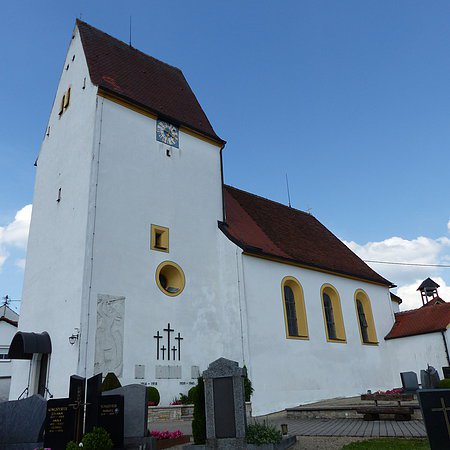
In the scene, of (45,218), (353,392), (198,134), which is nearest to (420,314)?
(353,392)

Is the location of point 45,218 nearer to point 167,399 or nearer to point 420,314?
point 167,399

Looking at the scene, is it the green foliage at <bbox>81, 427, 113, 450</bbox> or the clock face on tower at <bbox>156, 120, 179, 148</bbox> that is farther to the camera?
the clock face on tower at <bbox>156, 120, 179, 148</bbox>

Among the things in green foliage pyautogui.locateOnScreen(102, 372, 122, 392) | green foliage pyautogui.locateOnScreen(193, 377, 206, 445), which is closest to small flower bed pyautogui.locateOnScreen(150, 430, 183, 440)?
green foliage pyautogui.locateOnScreen(193, 377, 206, 445)

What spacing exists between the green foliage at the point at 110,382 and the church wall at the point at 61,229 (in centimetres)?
107

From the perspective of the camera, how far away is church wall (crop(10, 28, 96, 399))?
1372 cm

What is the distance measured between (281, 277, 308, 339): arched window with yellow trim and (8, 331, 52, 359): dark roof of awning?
834 cm

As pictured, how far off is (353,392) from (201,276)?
813 centimetres

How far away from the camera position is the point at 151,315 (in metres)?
14.8

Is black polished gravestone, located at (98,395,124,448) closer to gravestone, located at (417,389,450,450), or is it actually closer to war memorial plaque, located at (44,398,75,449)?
war memorial plaque, located at (44,398,75,449)

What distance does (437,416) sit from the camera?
6.04m

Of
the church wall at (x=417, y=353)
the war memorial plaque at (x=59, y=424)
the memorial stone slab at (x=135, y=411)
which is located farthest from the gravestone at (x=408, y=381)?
the war memorial plaque at (x=59, y=424)

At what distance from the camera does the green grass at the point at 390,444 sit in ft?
24.6

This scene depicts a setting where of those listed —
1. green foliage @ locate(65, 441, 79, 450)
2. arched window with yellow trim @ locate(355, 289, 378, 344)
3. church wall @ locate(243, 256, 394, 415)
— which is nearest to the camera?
green foliage @ locate(65, 441, 79, 450)

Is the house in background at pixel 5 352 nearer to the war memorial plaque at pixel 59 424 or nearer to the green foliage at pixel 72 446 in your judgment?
the war memorial plaque at pixel 59 424
